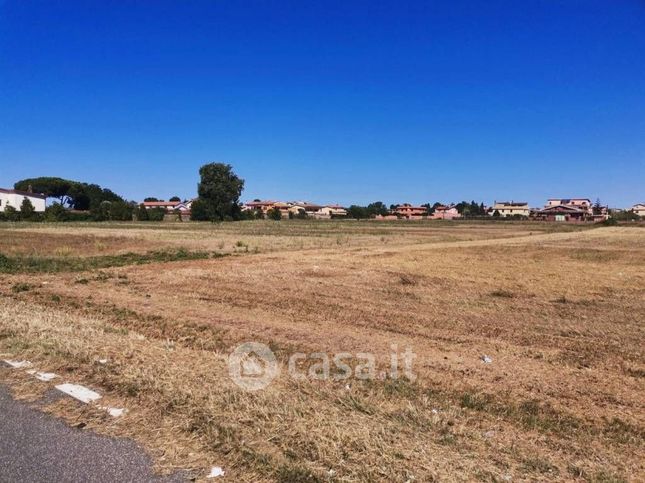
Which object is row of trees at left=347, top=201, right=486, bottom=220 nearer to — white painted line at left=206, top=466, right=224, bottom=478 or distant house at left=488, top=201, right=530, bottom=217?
distant house at left=488, top=201, right=530, bottom=217

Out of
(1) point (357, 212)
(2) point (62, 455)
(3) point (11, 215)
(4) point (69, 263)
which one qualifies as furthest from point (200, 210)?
(2) point (62, 455)

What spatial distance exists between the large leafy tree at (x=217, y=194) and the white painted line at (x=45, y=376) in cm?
9005

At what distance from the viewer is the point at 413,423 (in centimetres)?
358

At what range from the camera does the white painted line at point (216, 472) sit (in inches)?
113

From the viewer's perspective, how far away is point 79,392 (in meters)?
4.04

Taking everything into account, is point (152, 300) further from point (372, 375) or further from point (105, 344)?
point (372, 375)

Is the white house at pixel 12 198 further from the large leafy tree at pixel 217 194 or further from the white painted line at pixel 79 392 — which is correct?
the white painted line at pixel 79 392

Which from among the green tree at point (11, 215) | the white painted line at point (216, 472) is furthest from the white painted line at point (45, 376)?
the green tree at point (11, 215)

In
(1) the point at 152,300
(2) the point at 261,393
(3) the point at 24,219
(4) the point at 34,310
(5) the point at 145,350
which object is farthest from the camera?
(3) the point at 24,219

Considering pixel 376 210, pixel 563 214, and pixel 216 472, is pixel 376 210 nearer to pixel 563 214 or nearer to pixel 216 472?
pixel 563 214

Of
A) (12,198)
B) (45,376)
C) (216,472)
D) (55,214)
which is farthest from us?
(12,198)

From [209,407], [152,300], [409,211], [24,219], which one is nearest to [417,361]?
[209,407]

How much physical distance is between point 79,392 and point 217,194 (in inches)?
3716

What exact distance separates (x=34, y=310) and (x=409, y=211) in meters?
174
